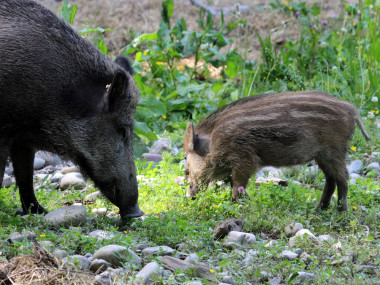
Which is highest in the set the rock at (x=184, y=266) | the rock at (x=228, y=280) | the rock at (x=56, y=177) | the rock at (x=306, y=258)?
the rock at (x=184, y=266)

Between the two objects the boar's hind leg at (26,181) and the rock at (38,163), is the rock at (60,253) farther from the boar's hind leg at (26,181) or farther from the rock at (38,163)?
the rock at (38,163)

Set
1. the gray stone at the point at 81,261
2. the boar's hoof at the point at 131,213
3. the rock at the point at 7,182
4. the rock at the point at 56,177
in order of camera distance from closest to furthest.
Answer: the gray stone at the point at 81,261, the boar's hoof at the point at 131,213, the rock at the point at 7,182, the rock at the point at 56,177

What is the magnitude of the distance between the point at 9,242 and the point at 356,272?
2.11 meters

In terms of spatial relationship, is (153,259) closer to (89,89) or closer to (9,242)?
(9,242)

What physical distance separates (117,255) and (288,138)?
2175 millimetres

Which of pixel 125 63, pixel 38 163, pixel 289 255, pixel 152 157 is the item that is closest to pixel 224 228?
pixel 289 255

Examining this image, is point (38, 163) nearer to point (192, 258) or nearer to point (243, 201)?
point (243, 201)

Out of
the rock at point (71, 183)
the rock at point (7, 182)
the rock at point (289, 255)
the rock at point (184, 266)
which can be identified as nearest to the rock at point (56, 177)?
the rock at point (71, 183)

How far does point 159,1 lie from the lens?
1201 cm

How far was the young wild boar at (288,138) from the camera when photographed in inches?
211

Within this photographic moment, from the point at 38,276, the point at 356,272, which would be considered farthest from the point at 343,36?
the point at 38,276

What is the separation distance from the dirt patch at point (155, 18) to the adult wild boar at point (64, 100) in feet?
19.1

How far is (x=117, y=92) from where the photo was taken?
461 centimetres

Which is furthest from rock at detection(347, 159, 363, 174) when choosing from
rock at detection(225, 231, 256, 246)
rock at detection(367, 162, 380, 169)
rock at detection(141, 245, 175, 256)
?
rock at detection(141, 245, 175, 256)
